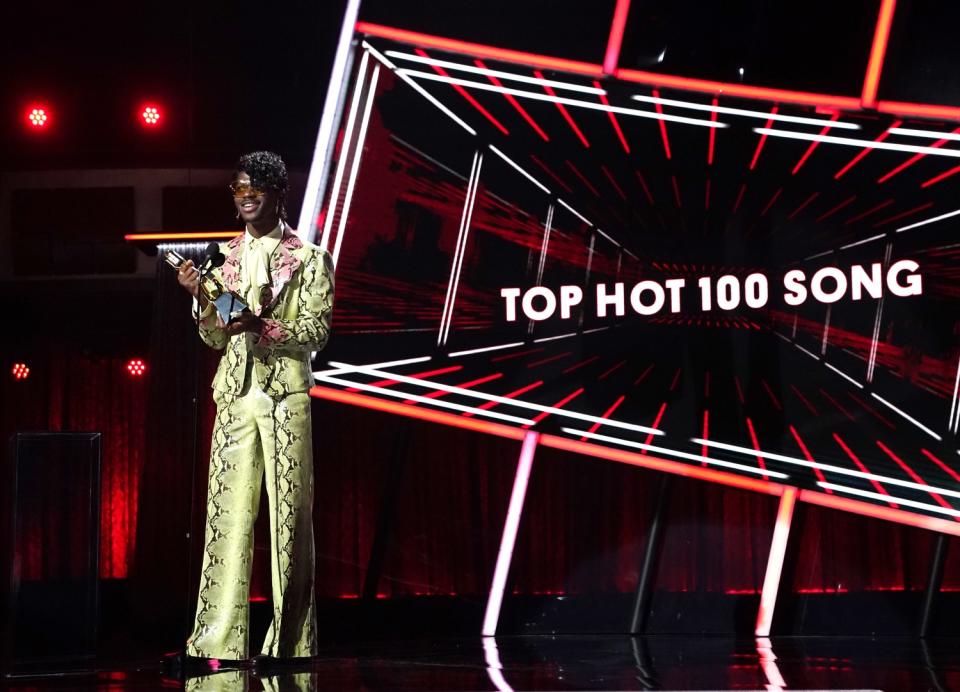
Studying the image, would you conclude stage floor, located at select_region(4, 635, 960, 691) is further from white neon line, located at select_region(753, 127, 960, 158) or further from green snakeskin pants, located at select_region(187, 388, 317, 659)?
white neon line, located at select_region(753, 127, 960, 158)

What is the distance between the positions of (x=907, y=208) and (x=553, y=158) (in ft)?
4.47

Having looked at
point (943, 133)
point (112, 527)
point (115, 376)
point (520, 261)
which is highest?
point (943, 133)

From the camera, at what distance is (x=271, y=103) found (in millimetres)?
4418

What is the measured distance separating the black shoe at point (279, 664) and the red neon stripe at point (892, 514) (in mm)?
2121

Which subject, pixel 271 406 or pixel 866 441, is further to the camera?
pixel 866 441

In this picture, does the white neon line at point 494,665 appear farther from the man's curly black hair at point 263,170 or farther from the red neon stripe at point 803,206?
the red neon stripe at point 803,206

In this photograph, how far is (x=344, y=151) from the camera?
416 centimetres

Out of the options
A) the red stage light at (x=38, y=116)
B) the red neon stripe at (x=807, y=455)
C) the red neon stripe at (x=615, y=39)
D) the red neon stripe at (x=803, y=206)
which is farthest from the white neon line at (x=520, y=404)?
the red stage light at (x=38, y=116)

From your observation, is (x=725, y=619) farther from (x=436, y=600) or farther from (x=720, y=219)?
(x=720, y=219)

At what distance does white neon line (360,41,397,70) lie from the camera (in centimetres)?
420

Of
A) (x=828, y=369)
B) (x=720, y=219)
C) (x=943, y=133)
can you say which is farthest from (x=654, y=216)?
(x=943, y=133)

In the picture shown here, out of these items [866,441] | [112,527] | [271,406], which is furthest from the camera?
[112,527]

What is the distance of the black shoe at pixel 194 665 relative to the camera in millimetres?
2834

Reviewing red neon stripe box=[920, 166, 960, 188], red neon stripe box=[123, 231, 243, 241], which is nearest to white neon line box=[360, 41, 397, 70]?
red neon stripe box=[123, 231, 243, 241]
